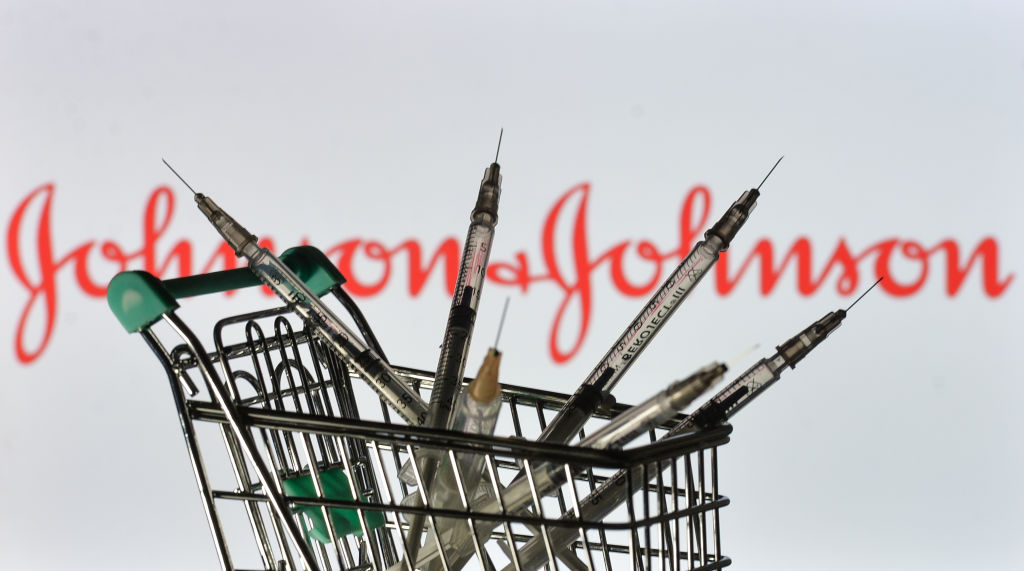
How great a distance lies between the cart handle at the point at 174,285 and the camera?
35 cm

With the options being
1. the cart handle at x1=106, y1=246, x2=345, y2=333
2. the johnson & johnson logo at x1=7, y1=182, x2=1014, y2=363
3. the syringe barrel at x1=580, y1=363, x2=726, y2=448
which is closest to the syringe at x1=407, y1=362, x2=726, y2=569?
the syringe barrel at x1=580, y1=363, x2=726, y2=448

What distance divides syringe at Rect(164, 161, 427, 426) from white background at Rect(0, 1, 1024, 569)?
0.82 m

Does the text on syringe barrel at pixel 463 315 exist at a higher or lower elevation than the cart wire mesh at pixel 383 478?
higher

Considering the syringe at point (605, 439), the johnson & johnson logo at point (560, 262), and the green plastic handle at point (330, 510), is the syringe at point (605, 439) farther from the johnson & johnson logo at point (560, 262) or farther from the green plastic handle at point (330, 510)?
the johnson & johnson logo at point (560, 262)

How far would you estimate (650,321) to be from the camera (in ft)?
1.34

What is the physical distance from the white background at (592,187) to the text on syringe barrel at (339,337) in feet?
2.68

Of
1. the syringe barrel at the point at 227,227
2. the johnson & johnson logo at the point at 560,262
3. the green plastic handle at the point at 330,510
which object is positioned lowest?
the green plastic handle at the point at 330,510

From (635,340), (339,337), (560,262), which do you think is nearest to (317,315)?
(339,337)

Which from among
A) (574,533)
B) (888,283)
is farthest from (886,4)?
(574,533)

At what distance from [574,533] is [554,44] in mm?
981

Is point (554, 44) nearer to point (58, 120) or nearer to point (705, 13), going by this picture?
point (705, 13)

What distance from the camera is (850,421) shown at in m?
1.28

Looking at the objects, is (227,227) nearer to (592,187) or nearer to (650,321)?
(650,321)

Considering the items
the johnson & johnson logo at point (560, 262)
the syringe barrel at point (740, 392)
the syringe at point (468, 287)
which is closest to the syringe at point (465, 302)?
the syringe at point (468, 287)
